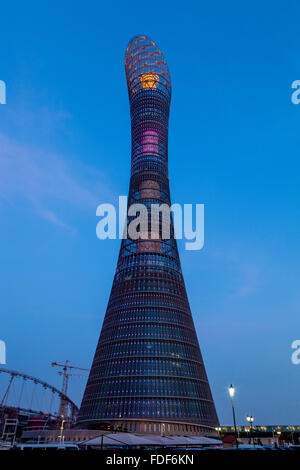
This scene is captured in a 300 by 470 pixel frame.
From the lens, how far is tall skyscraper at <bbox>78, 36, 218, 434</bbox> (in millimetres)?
79875

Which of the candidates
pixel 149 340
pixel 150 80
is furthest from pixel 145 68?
pixel 149 340

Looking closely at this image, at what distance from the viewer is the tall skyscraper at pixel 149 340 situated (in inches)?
3145

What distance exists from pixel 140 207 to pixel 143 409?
47621mm

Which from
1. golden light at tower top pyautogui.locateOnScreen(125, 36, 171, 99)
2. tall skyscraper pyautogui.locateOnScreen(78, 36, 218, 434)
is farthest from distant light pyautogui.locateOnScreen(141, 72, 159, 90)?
tall skyscraper pyautogui.locateOnScreen(78, 36, 218, 434)

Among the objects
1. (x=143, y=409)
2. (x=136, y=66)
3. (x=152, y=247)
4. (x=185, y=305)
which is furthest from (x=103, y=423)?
(x=136, y=66)

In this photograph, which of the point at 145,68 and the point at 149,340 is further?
the point at 145,68

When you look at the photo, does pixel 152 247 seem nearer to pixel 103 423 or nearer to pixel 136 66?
pixel 103 423

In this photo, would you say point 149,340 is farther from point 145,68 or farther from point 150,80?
point 145,68

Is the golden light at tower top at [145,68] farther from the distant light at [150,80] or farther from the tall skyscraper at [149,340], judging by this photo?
the tall skyscraper at [149,340]

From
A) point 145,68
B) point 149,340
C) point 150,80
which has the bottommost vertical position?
point 149,340

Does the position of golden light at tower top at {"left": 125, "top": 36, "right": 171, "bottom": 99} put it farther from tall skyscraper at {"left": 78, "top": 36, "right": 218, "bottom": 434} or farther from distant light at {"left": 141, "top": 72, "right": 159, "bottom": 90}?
tall skyscraper at {"left": 78, "top": 36, "right": 218, "bottom": 434}

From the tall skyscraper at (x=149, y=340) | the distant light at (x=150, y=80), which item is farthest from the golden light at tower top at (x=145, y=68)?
the tall skyscraper at (x=149, y=340)

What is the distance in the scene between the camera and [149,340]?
87500mm
